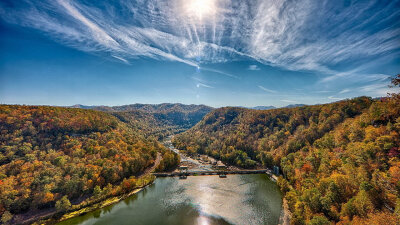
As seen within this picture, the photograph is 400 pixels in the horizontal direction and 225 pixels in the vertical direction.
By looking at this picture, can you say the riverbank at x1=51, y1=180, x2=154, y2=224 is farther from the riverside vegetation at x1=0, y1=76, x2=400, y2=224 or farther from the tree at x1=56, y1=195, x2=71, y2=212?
the tree at x1=56, y1=195, x2=71, y2=212

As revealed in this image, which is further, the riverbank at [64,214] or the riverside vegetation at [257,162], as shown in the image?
the riverbank at [64,214]

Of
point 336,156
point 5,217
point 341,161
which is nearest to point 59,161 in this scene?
point 5,217

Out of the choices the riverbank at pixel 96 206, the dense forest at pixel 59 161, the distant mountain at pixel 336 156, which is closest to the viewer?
the distant mountain at pixel 336 156

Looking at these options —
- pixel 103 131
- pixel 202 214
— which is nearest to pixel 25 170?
pixel 103 131

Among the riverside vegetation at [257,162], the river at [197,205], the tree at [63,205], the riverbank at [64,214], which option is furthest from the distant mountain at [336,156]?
the tree at [63,205]

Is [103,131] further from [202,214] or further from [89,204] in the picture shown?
[202,214]

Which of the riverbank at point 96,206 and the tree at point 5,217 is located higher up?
the tree at point 5,217

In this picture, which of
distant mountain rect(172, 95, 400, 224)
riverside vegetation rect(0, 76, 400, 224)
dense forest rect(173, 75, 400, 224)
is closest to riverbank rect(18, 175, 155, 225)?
riverside vegetation rect(0, 76, 400, 224)

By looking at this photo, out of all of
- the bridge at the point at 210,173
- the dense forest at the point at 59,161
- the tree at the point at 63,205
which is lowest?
the bridge at the point at 210,173

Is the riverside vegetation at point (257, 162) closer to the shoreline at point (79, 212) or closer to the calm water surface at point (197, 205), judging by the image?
the shoreline at point (79, 212)
